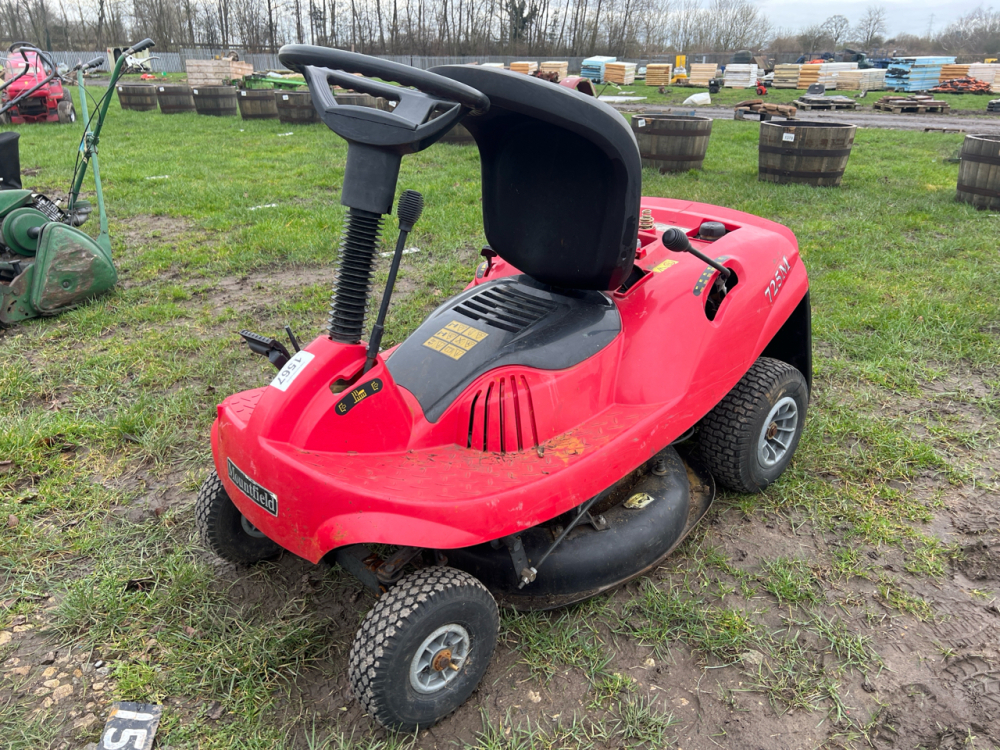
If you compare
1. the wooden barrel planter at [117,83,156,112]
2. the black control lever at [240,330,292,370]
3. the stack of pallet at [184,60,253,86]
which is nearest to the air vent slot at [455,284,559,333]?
the black control lever at [240,330,292,370]

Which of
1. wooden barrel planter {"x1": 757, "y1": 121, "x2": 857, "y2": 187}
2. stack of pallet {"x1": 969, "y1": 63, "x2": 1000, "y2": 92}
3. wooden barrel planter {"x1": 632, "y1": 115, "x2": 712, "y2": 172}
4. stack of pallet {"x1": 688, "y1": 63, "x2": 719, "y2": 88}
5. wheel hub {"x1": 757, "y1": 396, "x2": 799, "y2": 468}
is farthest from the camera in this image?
stack of pallet {"x1": 688, "y1": 63, "x2": 719, "y2": 88}

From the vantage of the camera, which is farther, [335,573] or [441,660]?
[335,573]

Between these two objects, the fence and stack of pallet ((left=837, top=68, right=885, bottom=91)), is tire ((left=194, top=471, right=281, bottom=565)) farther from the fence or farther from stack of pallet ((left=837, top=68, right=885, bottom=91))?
the fence

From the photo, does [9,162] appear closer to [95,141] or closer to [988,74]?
[95,141]

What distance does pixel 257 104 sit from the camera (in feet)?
53.4

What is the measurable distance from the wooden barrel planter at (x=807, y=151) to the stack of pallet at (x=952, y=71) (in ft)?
73.0

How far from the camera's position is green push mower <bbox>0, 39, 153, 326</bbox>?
4.48m

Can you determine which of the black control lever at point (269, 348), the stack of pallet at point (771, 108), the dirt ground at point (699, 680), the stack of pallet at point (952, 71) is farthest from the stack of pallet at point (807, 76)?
the black control lever at point (269, 348)

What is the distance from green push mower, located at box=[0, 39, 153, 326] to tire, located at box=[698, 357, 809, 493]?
410 cm

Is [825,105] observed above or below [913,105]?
below

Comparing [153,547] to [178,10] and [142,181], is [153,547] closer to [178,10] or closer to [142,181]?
[142,181]

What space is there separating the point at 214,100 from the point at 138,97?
2.58 meters

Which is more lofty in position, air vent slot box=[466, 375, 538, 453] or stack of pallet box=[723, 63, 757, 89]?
Result: stack of pallet box=[723, 63, 757, 89]

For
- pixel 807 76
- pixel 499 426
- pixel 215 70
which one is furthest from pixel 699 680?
pixel 807 76
